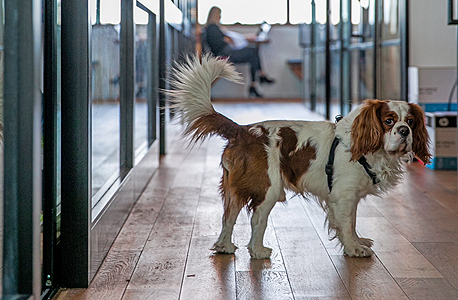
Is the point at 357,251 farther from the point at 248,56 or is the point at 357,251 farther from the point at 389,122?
the point at 248,56

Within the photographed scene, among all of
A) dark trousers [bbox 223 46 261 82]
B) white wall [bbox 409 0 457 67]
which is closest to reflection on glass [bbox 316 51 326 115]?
dark trousers [bbox 223 46 261 82]

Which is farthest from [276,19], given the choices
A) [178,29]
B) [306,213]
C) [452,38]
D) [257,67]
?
[306,213]

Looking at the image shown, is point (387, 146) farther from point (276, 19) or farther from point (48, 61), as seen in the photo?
point (276, 19)

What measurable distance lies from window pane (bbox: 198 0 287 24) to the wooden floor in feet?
24.1

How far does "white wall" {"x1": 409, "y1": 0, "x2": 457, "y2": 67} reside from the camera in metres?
4.30

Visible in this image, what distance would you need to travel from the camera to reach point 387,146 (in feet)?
6.57

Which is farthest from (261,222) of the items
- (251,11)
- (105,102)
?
(251,11)

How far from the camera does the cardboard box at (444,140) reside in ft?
12.5

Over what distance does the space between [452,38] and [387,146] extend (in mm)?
2642

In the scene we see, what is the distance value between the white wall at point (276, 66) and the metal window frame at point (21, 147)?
8.92m

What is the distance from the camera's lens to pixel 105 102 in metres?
2.46

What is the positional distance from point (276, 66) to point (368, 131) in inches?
330

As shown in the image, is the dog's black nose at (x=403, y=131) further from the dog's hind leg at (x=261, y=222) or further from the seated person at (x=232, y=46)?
the seated person at (x=232, y=46)

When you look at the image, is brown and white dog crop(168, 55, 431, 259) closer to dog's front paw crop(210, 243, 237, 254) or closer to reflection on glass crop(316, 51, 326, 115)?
dog's front paw crop(210, 243, 237, 254)
